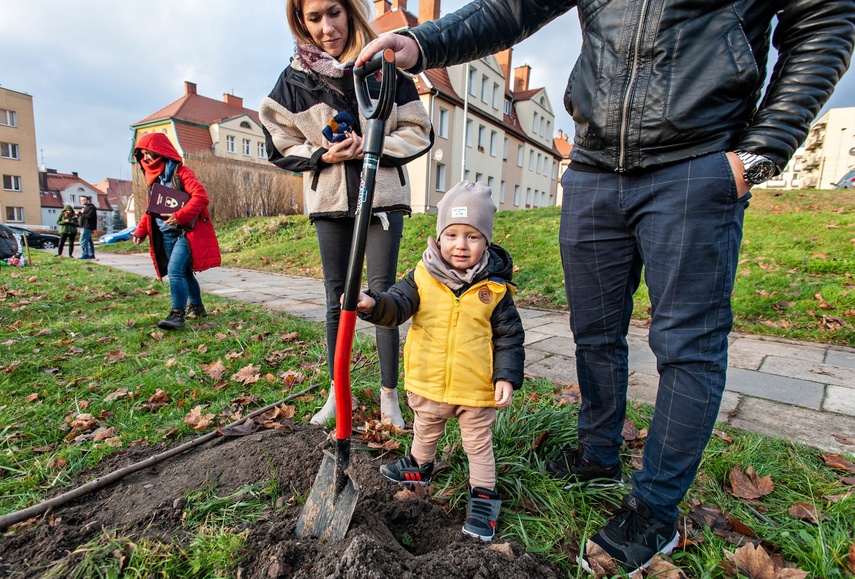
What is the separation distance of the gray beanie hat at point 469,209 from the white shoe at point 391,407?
1.01 metres

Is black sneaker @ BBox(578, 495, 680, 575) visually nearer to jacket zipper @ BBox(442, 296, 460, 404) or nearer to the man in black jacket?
the man in black jacket

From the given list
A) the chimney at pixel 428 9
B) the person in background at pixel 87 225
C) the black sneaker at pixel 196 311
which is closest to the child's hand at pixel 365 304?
the black sneaker at pixel 196 311

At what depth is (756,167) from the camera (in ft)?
4.00

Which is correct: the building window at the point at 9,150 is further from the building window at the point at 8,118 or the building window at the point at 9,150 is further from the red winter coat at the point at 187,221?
the red winter coat at the point at 187,221

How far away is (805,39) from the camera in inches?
48.0

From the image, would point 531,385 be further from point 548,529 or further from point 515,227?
point 515,227

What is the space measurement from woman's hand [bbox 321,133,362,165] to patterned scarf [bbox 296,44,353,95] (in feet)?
1.00

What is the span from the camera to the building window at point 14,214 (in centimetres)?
3550

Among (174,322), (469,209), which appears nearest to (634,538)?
(469,209)

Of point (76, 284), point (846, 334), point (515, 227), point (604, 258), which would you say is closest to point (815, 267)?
point (846, 334)

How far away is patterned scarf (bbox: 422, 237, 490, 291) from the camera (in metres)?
1.63

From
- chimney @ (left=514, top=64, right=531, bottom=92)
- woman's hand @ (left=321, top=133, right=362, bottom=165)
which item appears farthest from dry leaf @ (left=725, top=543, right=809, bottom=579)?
chimney @ (left=514, top=64, right=531, bottom=92)

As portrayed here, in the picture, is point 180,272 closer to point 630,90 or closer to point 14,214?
point 630,90

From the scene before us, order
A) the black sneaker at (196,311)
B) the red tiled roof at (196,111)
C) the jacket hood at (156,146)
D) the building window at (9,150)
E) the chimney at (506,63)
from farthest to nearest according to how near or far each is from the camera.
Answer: the building window at (9,150)
the red tiled roof at (196,111)
the chimney at (506,63)
the black sneaker at (196,311)
the jacket hood at (156,146)
